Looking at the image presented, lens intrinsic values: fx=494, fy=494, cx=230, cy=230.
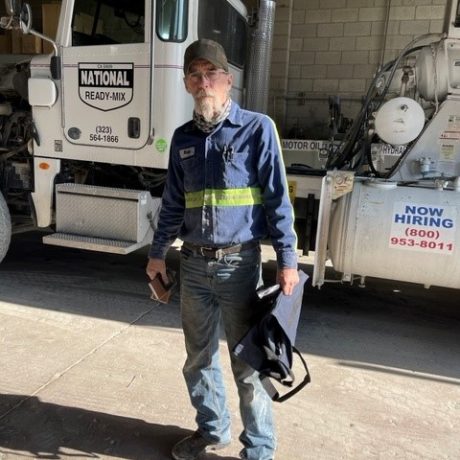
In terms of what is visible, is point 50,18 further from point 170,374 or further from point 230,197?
point 230,197

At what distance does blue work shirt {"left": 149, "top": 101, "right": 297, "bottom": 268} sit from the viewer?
2010mm

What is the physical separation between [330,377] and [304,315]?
1068 mm

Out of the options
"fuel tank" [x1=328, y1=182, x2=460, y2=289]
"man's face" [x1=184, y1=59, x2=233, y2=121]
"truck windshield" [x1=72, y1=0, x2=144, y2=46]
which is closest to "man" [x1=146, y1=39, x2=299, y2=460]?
"man's face" [x1=184, y1=59, x2=233, y2=121]

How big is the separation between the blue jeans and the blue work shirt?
125 mm

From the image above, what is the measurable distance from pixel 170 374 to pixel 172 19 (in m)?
2.56

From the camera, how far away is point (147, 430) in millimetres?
2518

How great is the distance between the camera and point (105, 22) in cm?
404

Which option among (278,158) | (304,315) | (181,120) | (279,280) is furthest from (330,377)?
(181,120)

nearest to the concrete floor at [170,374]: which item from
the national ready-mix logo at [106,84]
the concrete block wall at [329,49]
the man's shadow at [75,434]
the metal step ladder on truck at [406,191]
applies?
the man's shadow at [75,434]

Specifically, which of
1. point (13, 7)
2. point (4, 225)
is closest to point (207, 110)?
point (13, 7)

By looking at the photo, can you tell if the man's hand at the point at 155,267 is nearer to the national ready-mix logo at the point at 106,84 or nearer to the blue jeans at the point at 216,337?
the blue jeans at the point at 216,337

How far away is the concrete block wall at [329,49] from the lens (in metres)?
7.73

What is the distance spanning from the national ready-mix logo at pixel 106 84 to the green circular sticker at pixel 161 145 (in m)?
0.39

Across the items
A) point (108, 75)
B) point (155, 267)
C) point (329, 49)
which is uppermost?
point (329, 49)
